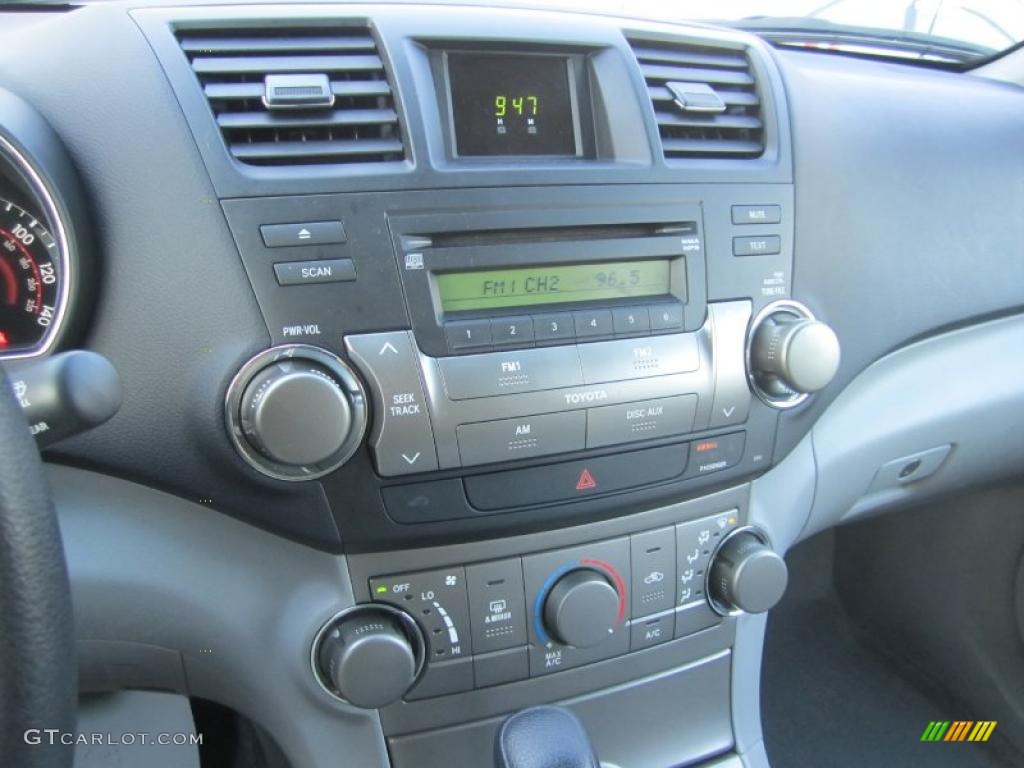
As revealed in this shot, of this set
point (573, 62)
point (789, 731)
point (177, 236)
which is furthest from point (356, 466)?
point (789, 731)

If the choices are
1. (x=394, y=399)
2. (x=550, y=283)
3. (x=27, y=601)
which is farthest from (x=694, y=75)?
(x=27, y=601)

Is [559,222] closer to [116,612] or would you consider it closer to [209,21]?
[209,21]

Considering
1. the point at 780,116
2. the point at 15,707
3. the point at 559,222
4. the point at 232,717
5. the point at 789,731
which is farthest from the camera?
the point at 789,731

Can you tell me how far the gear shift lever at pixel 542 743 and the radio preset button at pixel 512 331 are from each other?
1.36 feet

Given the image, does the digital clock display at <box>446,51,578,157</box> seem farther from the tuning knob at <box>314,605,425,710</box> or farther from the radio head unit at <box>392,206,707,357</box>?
the tuning knob at <box>314,605,425,710</box>

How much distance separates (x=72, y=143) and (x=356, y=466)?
0.45 meters

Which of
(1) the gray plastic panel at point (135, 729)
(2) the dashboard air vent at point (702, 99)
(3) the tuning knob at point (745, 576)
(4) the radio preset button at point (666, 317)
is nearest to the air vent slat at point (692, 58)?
(2) the dashboard air vent at point (702, 99)

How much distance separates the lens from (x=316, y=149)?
923 mm

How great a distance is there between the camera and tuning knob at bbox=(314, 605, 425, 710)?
0.94m

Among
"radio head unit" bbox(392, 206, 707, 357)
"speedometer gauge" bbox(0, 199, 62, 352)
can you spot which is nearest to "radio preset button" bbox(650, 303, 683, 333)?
"radio head unit" bbox(392, 206, 707, 357)

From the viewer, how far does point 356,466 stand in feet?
3.09

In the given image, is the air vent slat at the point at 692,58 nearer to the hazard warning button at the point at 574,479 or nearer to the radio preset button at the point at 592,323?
the radio preset button at the point at 592,323

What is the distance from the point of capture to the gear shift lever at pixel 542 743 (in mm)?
879

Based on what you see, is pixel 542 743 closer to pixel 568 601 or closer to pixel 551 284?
Result: pixel 568 601
